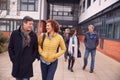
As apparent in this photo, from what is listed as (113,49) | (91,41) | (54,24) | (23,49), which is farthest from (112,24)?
(23,49)

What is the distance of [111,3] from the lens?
16000mm

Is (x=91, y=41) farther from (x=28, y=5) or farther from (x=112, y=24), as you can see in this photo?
(x=28, y=5)

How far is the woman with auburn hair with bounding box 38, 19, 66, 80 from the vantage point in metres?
5.21

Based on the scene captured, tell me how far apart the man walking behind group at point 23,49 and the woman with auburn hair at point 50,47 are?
1.85 ft

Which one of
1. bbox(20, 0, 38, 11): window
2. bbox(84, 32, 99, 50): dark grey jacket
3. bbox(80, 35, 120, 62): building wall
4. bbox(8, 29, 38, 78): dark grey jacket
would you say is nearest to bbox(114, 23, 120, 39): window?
bbox(80, 35, 120, 62): building wall

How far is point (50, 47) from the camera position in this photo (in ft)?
17.1

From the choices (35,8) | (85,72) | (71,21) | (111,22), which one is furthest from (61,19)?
(85,72)

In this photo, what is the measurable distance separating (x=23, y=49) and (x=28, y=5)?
32.5 meters

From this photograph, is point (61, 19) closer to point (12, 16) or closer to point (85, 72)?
point (12, 16)

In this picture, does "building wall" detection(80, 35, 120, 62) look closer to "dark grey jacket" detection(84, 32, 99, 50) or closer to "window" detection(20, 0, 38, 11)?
"dark grey jacket" detection(84, 32, 99, 50)

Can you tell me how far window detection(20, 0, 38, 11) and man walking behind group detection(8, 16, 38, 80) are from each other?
1266 inches

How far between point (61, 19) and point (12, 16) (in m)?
10.3

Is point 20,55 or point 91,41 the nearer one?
point 20,55

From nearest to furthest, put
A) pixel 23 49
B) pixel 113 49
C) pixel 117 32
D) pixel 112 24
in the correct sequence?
1. pixel 23 49
2. pixel 117 32
3. pixel 113 49
4. pixel 112 24
